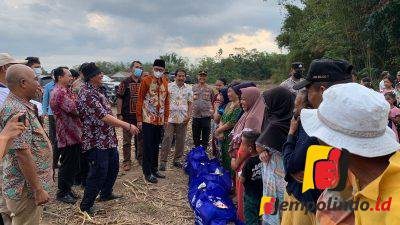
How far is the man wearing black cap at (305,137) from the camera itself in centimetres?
230

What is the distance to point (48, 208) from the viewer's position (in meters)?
4.97

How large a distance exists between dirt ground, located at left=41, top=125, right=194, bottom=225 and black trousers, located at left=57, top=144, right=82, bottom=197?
0.65ft

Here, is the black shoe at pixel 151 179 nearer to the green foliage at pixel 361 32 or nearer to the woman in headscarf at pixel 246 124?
the woman in headscarf at pixel 246 124

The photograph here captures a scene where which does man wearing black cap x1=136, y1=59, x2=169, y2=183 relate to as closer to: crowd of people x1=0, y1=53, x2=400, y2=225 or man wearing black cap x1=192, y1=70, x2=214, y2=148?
crowd of people x1=0, y1=53, x2=400, y2=225

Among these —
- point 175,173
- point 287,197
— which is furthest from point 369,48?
point 287,197

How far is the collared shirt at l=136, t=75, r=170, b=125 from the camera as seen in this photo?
5824 mm

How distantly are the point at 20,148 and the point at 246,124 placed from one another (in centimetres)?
217

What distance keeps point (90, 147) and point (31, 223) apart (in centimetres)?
161

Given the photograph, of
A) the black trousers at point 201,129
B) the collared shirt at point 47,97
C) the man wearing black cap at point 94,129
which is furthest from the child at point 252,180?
the black trousers at point 201,129

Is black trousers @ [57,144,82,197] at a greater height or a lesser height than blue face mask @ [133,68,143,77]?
lesser

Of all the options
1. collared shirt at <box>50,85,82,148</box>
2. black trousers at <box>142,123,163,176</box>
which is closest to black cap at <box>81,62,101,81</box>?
collared shirt at <box>50,85,82,148</box>

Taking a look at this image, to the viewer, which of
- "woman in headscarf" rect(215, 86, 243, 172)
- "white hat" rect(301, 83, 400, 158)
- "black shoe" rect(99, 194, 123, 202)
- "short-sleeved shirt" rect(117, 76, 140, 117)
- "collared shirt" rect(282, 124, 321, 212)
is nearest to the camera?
"white hat" rect(301, 83, 400, 158)

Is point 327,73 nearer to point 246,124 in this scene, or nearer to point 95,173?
point 246,124

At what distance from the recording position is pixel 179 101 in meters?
6.93
